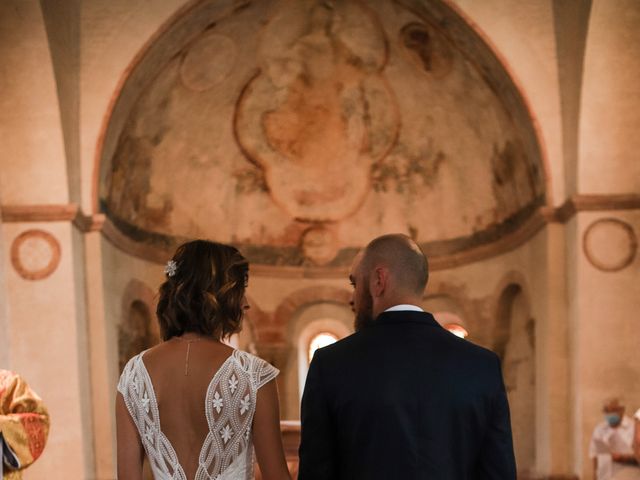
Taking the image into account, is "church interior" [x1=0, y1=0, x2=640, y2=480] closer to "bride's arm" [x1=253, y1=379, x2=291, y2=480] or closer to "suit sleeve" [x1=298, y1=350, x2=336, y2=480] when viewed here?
"bride's arm" [x1=253, y1=379, x2=291, y2=480]

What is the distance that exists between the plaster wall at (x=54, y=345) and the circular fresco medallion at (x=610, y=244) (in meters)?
5.98

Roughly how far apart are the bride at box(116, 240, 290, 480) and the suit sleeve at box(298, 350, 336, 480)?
0.60ft

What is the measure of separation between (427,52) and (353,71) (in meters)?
1.34

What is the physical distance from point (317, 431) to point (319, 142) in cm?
1109

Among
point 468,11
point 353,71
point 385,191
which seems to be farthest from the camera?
point 385,191

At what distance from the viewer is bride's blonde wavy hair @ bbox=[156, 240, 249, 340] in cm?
297

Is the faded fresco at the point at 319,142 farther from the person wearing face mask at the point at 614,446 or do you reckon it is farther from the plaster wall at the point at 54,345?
the person wearing face mask at the point at 614,446

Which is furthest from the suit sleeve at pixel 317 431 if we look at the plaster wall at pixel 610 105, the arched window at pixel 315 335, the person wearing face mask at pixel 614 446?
the arched window at pixel 315 335

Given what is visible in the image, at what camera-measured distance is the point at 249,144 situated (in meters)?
13.5

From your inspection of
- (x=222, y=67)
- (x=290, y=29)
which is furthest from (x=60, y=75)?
(x=290, y=29)

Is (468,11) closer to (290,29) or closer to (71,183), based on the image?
(290,29)

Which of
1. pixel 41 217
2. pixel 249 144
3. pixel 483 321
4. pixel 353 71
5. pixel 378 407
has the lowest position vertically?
pixel 483 321

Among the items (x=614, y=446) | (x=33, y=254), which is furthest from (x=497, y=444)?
(x=33, y=254)

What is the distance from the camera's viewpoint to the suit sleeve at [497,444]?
285 cm
